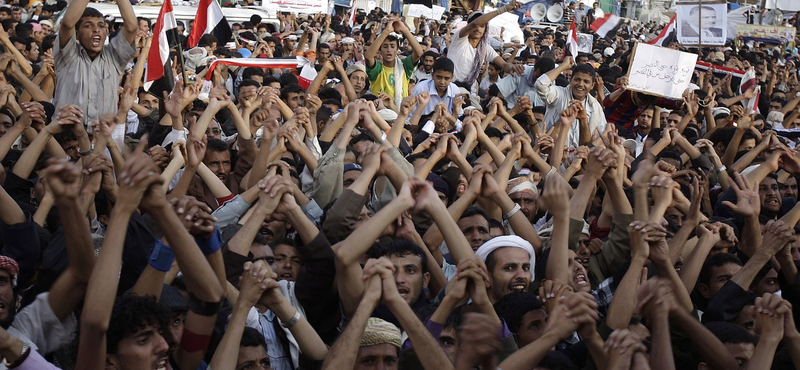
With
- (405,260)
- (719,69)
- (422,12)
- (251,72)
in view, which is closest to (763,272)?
(405,260)

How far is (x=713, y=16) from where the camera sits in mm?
14156

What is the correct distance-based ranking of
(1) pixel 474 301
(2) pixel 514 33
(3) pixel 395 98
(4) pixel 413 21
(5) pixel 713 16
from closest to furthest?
(1) pixel 474 301
(3) pixel 395 98
(5) pixel 713 16
(2) pixel 514 33
(4) pixel 413 21

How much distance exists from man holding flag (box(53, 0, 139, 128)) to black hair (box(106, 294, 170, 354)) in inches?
146

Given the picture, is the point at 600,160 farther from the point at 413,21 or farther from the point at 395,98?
the point at 413,21

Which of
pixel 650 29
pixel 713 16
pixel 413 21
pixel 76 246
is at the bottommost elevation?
pixel 650 29

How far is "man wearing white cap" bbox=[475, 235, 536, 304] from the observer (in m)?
4.34

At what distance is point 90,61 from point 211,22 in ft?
8.39

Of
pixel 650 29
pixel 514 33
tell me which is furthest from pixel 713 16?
pixel 650 29

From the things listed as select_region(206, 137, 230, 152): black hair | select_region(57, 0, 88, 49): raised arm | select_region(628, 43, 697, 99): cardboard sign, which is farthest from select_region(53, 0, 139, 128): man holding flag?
select_region(628, 43, 697, 99): cardboard sign

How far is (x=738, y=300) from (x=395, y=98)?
5659 millimetres

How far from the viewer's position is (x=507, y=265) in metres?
4.36

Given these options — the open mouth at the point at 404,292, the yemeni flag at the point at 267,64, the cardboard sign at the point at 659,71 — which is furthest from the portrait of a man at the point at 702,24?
the open mouth at the point at 404,292

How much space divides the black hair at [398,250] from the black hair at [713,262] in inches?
64.5

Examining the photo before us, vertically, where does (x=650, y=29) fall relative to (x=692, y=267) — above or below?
below
